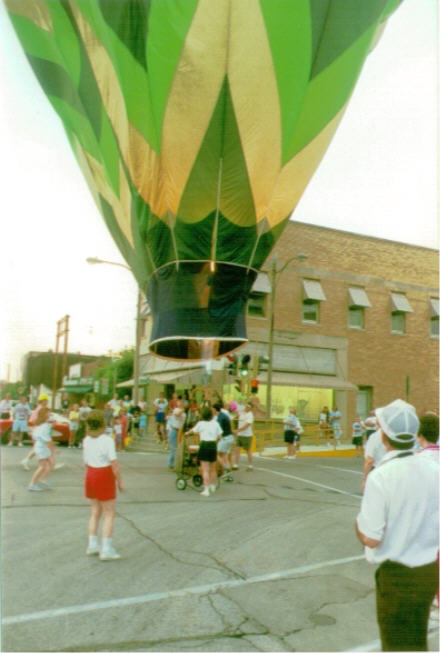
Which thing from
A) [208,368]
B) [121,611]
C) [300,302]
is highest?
[300,302]

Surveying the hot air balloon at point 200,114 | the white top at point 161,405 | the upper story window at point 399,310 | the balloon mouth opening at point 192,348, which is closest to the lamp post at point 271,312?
the upper story window at point 399,310

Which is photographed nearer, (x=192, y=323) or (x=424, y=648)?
(x=424, y=648)

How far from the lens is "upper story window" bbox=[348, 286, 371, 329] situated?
742cm

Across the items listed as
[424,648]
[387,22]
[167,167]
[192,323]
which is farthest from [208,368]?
[424,648]

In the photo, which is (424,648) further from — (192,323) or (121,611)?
(192,323)

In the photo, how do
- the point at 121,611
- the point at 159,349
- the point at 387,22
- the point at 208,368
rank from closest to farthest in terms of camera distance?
1. the point at 121,611
2. the point at 387,22
3. the point at 159,349
4. the point at 208,368

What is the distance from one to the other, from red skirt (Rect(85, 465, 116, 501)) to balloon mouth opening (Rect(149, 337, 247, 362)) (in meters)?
1.31

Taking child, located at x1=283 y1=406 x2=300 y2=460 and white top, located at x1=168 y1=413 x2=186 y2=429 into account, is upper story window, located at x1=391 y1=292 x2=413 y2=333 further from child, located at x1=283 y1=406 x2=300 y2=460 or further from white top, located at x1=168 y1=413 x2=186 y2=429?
white top, located at x1=168 y1=413 x2=186 y2=429

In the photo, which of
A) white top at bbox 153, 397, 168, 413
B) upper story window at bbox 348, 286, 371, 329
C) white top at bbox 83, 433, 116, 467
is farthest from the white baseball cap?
white top at bbox 153, 397, 168, 413

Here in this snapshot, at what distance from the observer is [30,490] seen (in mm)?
8148

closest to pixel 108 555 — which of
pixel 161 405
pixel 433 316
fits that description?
pixel 433 316

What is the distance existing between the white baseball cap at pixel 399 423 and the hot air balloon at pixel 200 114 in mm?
2742

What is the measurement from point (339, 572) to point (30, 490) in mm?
4840

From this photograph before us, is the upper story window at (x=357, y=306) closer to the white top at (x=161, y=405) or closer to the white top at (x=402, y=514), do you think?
the white top at (x=402, y=514)
